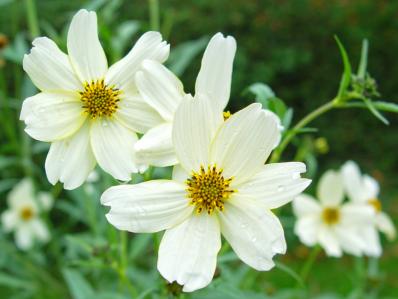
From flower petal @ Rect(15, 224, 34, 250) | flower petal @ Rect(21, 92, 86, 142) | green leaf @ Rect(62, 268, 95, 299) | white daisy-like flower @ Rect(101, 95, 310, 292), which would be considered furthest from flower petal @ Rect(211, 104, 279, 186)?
flower petal @ Rect(15, 224, 34, 250)

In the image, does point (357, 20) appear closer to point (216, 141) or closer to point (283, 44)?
point (283, 44)

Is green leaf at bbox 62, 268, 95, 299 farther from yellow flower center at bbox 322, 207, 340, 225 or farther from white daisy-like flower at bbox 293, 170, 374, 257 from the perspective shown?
yellow flower center at bbox 322, 207, 340, 225

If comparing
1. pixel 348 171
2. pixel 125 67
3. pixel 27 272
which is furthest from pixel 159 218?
pixel 27 272

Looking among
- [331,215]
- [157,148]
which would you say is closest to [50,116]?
[157,148]

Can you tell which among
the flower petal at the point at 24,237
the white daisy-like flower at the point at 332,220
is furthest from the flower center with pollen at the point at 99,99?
the flower petal at the point at 24,237

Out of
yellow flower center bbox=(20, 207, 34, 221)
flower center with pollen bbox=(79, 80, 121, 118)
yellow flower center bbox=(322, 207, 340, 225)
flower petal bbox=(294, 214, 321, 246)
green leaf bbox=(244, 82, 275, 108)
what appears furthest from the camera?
yellow flower center bbox=(20, 207, 34, 221)

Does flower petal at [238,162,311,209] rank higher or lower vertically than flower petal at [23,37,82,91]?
lower

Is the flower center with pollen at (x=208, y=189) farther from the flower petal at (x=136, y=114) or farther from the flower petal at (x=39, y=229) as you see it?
the flower petal at (x=39, y=229)
